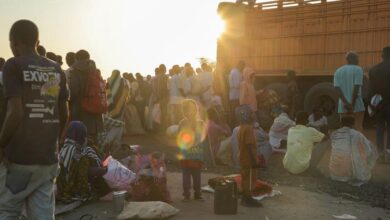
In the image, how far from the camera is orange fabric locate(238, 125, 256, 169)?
618 centimetres

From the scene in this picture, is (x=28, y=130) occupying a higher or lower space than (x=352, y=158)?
higher

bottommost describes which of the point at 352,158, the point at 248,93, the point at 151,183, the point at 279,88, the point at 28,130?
the point at 151,183

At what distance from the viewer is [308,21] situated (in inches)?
529

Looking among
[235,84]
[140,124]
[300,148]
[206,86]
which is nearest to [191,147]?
[300,148]

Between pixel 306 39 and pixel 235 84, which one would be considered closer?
pixel 235 84

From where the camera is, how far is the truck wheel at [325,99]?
12639mm

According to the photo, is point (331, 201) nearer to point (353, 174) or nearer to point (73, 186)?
point (353, 174)

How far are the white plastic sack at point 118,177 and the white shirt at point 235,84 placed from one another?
601 cm

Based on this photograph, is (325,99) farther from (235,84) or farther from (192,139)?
(192,139)

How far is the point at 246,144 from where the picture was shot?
20.3 ft

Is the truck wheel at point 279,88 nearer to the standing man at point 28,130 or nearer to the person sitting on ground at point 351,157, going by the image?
the person sitting on ground at point 351,157

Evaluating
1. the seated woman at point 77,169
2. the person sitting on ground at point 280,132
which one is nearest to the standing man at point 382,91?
the person sitting on ground at point 280,132

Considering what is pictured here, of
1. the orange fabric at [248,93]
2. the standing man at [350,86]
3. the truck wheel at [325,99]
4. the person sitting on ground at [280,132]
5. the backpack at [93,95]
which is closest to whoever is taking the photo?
the backpack at [93,95]

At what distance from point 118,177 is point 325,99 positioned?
7.86m
